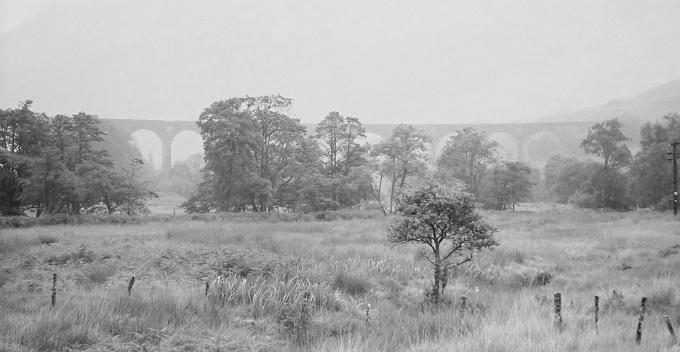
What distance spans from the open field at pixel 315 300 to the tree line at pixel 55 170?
14109mm

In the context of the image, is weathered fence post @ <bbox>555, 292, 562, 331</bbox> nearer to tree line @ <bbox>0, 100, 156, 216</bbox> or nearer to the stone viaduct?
tree line @ <bbox>0, 100, 156, 216</bbox>

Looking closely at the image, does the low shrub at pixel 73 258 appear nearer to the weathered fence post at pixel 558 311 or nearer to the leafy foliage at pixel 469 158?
the weathered fence post at pixel 558 311

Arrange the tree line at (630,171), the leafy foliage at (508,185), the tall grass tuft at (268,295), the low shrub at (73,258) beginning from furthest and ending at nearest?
1. the leafy foliage at (508,185)
2. the tree line at (630,171)
3. the low shrub at (73,258)
4. the tall grass tuft at (268,295)

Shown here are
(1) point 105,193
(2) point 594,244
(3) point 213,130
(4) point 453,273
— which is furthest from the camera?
(3) point 213,130

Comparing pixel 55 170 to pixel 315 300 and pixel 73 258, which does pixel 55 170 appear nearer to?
pixel 73 258

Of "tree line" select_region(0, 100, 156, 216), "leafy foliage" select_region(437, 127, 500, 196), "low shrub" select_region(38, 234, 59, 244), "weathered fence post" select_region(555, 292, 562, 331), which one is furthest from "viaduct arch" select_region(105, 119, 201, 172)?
"weathered fence post" select_region(555, 292, 562, 331)

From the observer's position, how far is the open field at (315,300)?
4930mm

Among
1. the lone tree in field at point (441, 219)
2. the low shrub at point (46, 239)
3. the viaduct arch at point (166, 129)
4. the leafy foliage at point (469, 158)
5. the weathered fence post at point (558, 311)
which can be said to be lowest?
→ the low shrub at point (46, 239)

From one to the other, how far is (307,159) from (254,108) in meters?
6.44

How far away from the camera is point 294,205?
119 feet

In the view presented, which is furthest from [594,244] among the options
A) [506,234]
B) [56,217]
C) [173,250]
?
[56,217]

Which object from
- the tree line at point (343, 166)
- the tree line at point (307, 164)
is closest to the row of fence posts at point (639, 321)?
the tree line at point (307, 164)

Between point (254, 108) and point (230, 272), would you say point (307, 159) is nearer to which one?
point (254, 108)

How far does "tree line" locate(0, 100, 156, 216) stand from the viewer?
25.4 meters
